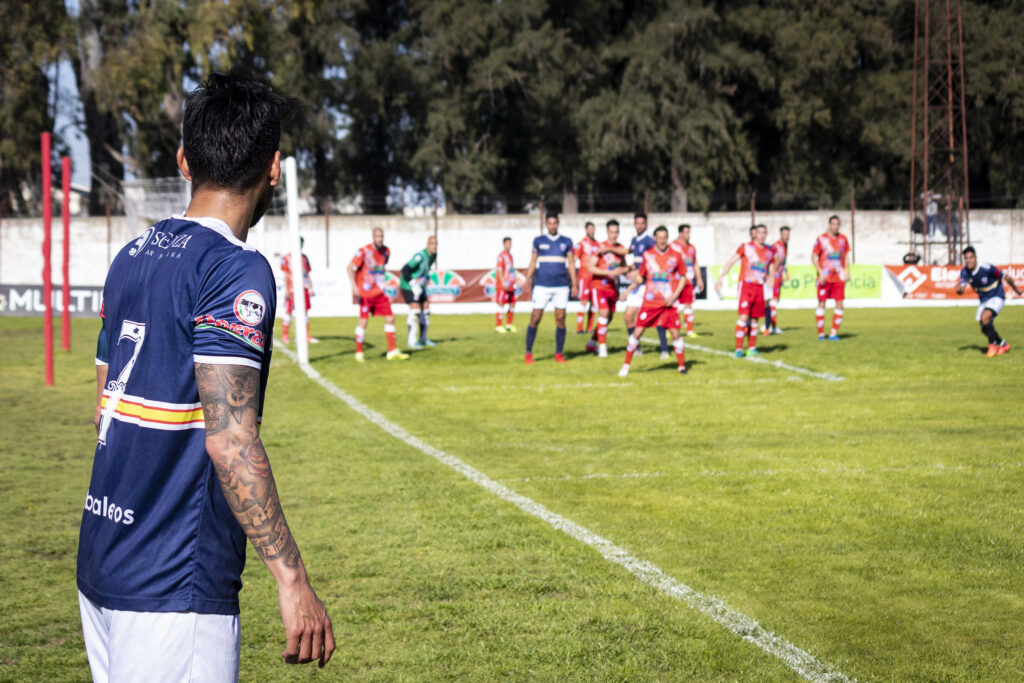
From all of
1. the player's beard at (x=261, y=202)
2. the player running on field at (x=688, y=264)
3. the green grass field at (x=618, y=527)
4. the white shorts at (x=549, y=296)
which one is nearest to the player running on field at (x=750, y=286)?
the player running on field at (x=688, y=264)

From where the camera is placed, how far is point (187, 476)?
2109 mm

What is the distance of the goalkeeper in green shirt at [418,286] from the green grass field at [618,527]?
456 cm

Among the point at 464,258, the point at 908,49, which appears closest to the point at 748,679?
the point at 464,258

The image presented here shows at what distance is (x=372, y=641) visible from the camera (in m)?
4.34

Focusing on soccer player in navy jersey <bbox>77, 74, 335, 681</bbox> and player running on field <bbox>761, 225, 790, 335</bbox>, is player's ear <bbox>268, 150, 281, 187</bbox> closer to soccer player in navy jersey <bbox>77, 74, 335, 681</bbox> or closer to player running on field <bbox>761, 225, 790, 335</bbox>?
soccer player in navy jersey <bbox>77, 74, 335, 681</bbox>

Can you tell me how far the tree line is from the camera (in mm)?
41594

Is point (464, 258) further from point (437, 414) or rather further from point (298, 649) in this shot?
point (298, 649)

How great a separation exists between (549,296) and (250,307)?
13.8 metres

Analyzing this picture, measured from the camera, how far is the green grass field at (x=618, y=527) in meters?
4.17

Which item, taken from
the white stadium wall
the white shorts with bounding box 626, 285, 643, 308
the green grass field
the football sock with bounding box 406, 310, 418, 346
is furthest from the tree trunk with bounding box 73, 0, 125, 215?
the green grass field

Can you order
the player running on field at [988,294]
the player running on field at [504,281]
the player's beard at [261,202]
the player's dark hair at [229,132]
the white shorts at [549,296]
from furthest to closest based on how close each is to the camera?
the player running on field at [504,281] → the white shorts at [549,296] → the player running on field at [988,294] → the player's beard at [261,202] → the player's dark hair at [229,132]

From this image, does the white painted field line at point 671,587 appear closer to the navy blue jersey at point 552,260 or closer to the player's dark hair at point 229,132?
the player's dark hair at point 229,132

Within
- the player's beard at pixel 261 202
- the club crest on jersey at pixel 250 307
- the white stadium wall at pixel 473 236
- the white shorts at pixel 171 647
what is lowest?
the white shorts at pixel 171 647

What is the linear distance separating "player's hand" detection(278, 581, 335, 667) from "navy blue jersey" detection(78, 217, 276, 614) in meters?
0.13
